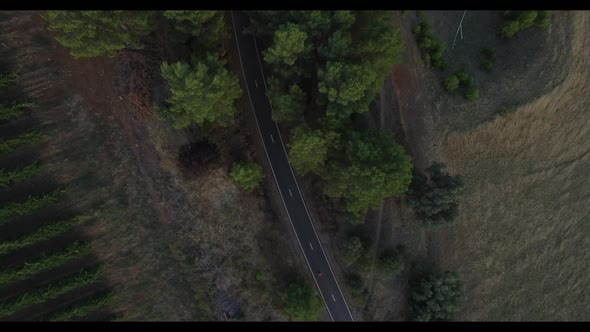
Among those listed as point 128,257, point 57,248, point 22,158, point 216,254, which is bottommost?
point 216,254

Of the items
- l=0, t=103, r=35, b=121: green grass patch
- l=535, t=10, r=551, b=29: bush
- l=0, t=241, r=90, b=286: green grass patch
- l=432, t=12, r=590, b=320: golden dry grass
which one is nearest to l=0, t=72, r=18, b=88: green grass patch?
l=0, t=103, r=35, b=121: green grass patch

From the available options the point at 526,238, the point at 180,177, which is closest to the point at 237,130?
the point at 180,177

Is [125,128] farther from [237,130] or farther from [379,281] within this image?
[379,281]

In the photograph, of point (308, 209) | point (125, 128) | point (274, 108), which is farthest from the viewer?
point (308, 209)

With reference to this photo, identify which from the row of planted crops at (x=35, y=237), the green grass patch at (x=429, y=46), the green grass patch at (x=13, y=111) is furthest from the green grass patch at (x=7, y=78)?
the green grass patch at (x=429, y=46)

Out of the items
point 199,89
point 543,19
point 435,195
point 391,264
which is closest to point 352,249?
point 391,264

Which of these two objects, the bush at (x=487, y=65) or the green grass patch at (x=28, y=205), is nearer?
the green grass patch at (x=28, y=205)

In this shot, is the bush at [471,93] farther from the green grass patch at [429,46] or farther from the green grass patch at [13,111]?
the green grass patch at [13,111]
